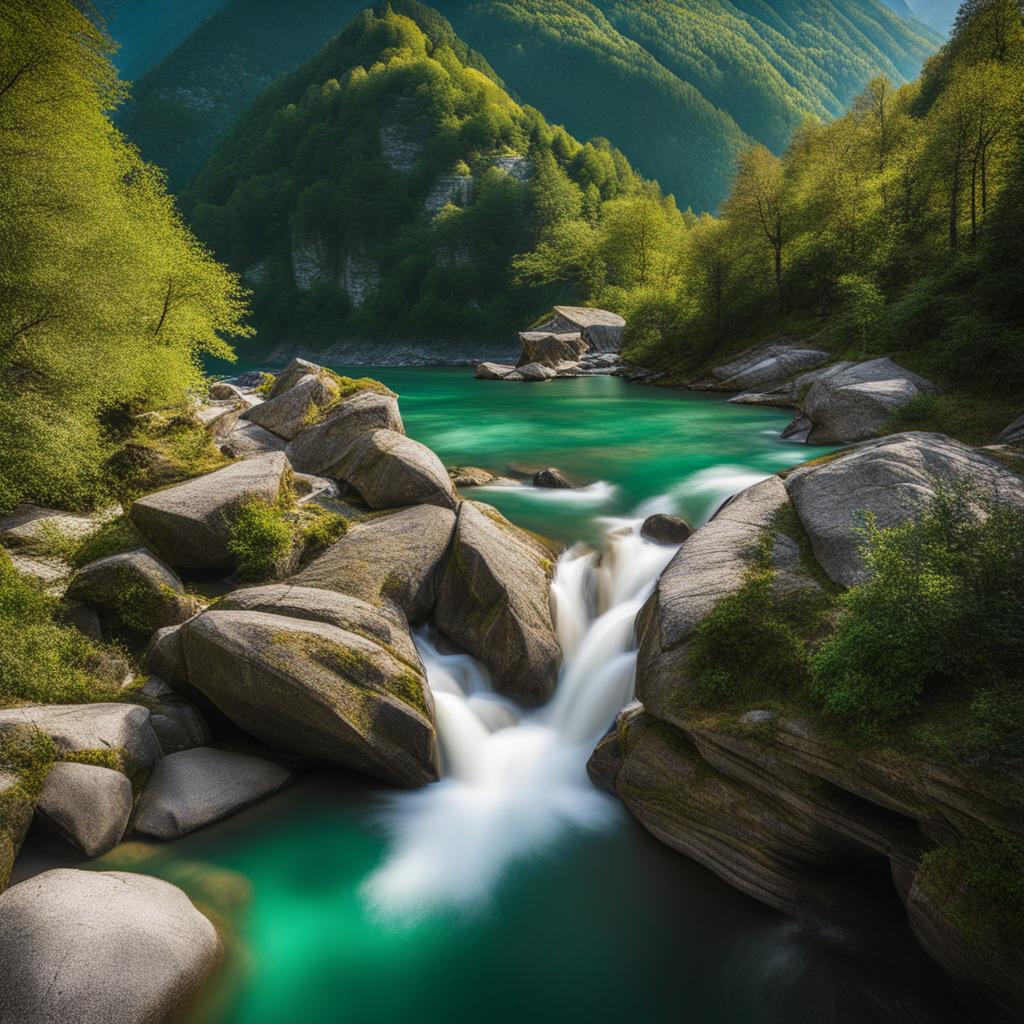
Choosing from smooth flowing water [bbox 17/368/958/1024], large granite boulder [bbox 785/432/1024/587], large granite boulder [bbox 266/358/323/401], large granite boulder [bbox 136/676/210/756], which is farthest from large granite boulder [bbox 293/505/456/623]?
large granite boulder [bbox 266/358/323/401]

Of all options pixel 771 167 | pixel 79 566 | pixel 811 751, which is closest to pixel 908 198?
pixel 771 167

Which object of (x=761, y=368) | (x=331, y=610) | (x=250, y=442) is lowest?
(x=250, y=442)

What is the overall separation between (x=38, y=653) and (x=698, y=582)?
10.1m

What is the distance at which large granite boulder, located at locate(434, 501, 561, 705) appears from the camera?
11.8 meters

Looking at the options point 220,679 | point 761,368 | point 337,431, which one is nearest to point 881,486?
point 220,679

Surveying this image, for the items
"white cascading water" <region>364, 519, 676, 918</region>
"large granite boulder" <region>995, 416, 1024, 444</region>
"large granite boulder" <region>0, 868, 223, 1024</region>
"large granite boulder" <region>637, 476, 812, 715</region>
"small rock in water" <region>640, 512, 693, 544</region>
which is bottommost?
"large granite boulder" <region>0, 868, 223, 1024</region>

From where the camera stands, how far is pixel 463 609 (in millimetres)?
12531

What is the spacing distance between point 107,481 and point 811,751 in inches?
617

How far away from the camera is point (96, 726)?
30.0ft

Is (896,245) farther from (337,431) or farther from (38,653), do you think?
(38,653)

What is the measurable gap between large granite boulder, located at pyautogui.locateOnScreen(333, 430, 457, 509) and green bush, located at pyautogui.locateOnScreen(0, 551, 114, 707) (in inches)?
263

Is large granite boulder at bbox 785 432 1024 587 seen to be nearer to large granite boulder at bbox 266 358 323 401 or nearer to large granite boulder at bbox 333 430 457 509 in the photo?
large granite boulder at bbox 333 430 457 509

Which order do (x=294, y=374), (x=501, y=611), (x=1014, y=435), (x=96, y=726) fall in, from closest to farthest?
(x=96, y=726), (x=501, y=611), (x=1014, y=435), (x=294, y=374)

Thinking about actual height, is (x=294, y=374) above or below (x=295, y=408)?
below
